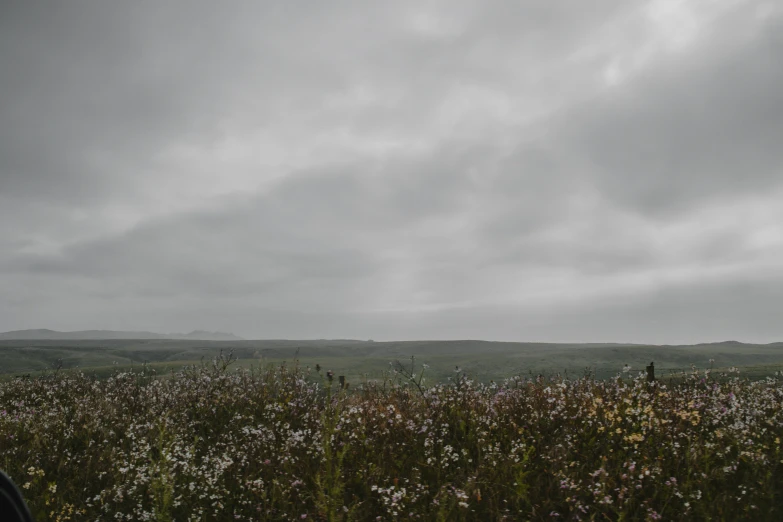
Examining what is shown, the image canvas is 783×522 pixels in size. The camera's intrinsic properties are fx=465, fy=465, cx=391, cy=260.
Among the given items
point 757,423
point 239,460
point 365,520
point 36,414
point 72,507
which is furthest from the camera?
point 36,414

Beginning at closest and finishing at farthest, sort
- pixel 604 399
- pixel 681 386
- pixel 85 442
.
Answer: pixel 604 399 < pixel 85 442 < pixel 681 386

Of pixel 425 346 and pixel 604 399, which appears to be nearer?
pixel 604 399

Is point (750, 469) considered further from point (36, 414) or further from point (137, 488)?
point (36, 414)

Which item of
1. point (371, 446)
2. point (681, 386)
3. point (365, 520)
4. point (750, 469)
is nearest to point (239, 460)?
point (371, 446)

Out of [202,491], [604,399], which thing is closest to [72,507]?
[202,491]

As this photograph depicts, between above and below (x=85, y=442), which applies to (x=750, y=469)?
above

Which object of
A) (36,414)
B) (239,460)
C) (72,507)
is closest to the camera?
(72,507)

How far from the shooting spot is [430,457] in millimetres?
5664

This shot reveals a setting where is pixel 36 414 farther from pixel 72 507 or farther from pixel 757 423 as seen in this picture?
pixel 757 423

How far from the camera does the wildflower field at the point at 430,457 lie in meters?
4.41

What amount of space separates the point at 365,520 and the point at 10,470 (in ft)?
16.3

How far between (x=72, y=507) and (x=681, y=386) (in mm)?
9266

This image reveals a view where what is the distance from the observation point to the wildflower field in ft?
14.5

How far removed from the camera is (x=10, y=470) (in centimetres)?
609
